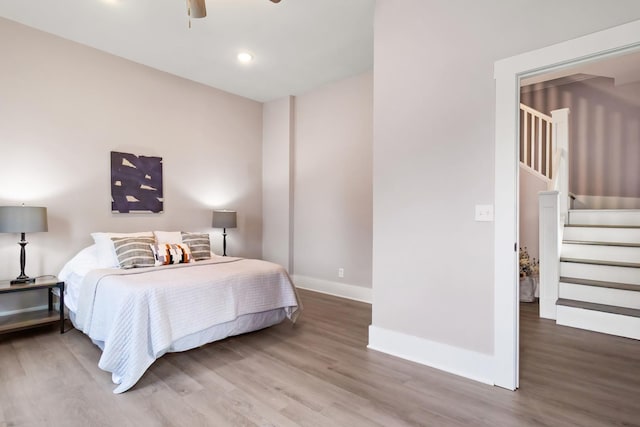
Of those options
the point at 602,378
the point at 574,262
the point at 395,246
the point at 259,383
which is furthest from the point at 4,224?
the point at 574,262

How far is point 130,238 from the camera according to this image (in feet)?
11.6

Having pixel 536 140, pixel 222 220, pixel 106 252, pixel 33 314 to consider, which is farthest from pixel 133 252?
pixel 536 140

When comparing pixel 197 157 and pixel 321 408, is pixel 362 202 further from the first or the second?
pixel 321 408

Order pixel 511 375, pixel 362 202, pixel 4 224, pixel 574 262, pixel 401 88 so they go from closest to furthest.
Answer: pixel 511 375
pixel 401 88
pixel 4 224
pixel 574 262
pixel 362 202

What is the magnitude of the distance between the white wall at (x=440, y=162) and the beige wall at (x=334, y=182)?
5.12ft

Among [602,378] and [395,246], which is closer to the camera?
[602,378]

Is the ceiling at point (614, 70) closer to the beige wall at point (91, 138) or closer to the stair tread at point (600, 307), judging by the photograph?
the stair tread at point (600, 307)

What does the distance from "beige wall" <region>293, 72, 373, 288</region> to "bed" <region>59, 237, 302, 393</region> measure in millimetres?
1515

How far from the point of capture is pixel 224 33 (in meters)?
3.55

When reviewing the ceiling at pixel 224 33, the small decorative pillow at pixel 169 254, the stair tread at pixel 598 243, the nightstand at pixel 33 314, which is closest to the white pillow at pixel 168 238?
the small decorative pillow at pixel 169 254

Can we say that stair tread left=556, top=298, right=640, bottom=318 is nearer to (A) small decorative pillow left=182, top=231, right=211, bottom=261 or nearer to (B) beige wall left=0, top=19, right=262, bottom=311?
(A) small decorative pillow left=182, top=231, right=211, bottom=261

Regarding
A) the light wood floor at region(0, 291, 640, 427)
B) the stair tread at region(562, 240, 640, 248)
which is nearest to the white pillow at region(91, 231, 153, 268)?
the light wood floor at region(0, 291, 640, 427)

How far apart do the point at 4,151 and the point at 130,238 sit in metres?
1.42

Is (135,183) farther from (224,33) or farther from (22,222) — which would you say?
(224,33)
